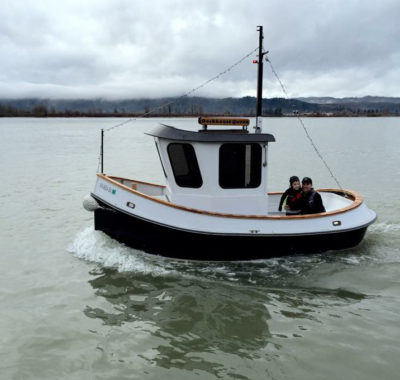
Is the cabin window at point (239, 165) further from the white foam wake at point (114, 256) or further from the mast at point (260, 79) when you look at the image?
the white foam wake at point (114, 256)

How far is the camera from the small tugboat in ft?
28.2

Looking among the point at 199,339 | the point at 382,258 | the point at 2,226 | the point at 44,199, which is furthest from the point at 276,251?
the point at 44,199

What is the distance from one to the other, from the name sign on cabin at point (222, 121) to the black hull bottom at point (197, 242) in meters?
2.25

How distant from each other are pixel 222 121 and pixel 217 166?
929 mm

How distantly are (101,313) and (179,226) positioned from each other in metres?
2.24

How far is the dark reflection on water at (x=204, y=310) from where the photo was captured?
19.9 ft

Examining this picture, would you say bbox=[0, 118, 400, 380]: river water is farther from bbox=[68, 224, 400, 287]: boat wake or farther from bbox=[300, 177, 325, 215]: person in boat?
bbox=[300, 177, 325, 215]: person in boat

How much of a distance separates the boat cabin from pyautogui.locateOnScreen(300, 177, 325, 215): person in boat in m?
1.01

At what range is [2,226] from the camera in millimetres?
12219

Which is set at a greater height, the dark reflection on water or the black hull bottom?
the black hull bottom

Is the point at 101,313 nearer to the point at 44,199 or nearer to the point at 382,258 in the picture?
the point at 382,258

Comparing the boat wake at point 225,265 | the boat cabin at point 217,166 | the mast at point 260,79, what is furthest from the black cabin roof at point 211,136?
the boat wake at point 225,265

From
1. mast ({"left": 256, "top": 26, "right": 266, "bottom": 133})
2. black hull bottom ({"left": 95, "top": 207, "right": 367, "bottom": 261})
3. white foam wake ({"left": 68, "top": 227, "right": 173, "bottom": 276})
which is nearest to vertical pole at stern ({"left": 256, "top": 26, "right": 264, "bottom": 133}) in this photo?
mast ({"left": 256, "top": 26, "right": 266, "bottom": 133})

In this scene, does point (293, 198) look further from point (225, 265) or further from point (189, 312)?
point (189, 312)
